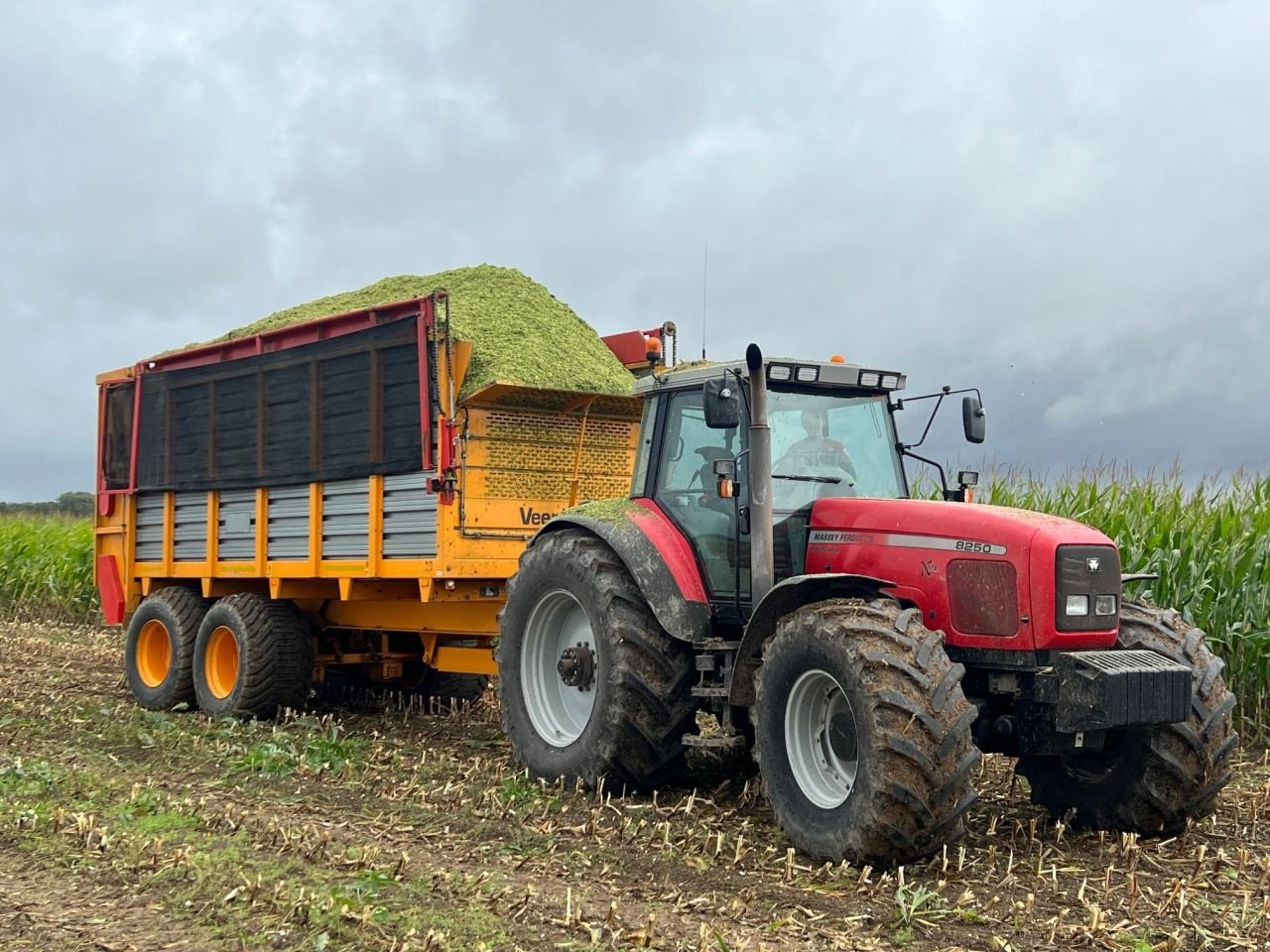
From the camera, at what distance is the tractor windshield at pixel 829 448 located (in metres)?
6.82

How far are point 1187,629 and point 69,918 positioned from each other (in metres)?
5.12

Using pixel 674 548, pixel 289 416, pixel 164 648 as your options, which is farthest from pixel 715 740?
pixel 164 648

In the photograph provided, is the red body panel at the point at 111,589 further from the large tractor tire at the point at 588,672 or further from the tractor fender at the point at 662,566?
Result: the tractor fender at the point at 662,566

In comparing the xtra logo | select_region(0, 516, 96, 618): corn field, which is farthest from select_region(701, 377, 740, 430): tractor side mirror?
select_region(0, 516, 96, 618): corn field

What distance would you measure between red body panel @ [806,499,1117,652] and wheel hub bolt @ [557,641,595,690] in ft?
4.64

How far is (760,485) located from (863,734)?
4.81ft

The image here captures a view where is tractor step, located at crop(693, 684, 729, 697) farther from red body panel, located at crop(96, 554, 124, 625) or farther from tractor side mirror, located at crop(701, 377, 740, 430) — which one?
red body panel, located at crop(96, 554, 124, 625)

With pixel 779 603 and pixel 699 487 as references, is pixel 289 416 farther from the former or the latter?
pixel 779 603

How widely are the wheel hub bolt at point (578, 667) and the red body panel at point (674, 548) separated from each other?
79cm

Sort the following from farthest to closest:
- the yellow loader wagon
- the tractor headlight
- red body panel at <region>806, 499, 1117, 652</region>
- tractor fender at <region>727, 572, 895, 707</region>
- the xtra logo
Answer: the xtra logo, the yellow loader wagon, tractor fender at <region>727, 572, 895, 707</region>, the tractor headlight, red body panel at <region>806, 499, 1117, 652</region>

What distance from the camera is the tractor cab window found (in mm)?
6891

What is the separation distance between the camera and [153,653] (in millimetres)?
11414

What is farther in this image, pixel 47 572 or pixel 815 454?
pixel 47 572

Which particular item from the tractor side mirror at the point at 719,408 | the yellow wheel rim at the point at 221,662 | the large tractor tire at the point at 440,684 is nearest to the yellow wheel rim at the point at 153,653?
the yellow wheel rim at the point at 221,662
